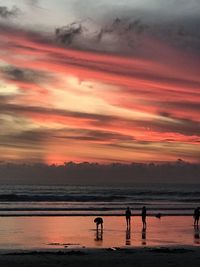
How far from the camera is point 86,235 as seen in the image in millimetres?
32156

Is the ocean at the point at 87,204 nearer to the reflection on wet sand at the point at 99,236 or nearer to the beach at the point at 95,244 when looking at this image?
the beach at the point at 95,244

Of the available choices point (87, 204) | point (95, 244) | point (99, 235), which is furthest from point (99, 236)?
point (87, 204)

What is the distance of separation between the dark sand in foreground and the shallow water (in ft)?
9.34

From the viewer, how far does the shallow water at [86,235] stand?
2809cm

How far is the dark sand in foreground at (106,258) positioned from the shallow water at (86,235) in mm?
2846

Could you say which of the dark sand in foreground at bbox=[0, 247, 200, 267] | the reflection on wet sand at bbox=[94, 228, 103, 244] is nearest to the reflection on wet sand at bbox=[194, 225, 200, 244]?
the dark sand in foreground at bbox=[0, 247, 200, 267]

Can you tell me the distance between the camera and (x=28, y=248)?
26.1 meters

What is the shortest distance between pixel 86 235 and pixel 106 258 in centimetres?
939

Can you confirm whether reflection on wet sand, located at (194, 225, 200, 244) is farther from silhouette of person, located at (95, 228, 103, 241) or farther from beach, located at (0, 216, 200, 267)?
silhouette of person, located at (95, 228, 103, 241)

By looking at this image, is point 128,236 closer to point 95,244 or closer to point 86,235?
point 86,235

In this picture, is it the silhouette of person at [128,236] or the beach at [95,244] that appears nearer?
the beach at [95,244]

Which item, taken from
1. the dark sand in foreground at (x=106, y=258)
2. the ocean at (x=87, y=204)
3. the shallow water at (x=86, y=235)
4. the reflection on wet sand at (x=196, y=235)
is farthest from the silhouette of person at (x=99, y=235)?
the ocean at (x=87, y=204)

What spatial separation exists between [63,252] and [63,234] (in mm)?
8175

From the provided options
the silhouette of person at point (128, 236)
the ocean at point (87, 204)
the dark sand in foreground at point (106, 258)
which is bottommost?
the dark sand in foreground at point (106, 258)
